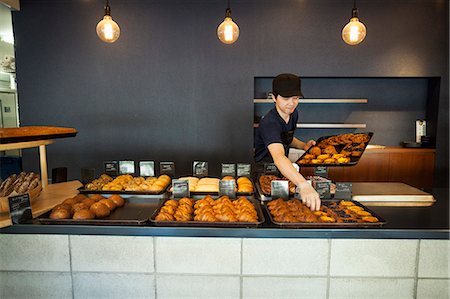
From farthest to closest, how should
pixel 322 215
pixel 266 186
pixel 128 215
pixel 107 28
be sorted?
pixel 107 28, pixel 266 186, pixel 128 215, pixel 322 215

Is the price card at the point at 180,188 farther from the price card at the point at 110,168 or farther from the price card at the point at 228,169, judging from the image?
the price card at the point at 110,168

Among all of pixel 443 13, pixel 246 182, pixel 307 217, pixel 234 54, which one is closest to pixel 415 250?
pixel 307 217

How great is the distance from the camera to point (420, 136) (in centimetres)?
506

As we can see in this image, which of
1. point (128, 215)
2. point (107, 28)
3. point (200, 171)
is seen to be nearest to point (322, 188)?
point (200, 171)

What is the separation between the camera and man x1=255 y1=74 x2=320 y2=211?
1892mm

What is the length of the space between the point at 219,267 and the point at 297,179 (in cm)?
72

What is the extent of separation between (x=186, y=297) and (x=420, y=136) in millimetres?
4834

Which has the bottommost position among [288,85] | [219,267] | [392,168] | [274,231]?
[219,267]

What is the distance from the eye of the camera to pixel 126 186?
2.38m

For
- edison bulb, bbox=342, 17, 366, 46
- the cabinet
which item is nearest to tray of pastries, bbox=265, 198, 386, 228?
edison bulb, bbox=342, 17, 366, 46

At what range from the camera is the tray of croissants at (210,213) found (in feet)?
5.61

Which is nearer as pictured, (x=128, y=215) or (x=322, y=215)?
(x=322, y=215)

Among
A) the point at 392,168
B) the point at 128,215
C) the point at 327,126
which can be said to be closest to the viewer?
the point at 128,215

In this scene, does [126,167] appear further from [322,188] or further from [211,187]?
[322,188]
